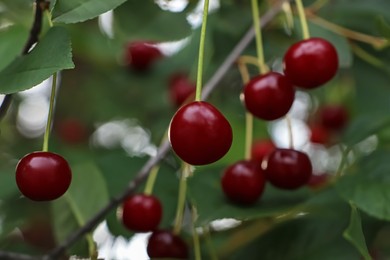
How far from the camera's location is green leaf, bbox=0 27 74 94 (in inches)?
33.6

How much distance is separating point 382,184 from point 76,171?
0.54 metres

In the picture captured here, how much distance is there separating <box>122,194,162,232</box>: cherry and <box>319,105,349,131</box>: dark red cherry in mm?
1108

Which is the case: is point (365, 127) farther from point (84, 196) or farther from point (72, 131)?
point (72, 131)

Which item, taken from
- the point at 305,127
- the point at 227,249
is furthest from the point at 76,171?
the point at 305,127

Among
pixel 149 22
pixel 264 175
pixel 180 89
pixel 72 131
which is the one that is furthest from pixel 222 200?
pixel 72 131

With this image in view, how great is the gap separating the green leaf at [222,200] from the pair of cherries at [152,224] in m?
0.07

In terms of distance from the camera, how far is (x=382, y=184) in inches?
45.4

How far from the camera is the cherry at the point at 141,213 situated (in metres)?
1.20

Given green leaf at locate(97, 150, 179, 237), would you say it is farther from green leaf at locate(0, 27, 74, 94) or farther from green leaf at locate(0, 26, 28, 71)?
green leaf at locate(0, 27, 74, 94)

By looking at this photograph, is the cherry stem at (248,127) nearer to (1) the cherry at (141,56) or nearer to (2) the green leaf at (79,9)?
(2) the green leaf at (79,9)

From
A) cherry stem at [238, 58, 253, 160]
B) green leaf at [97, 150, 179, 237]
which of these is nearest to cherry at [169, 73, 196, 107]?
green leaf at [97, 150, 179, 237]

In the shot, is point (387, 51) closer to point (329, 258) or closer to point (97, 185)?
point (329, 258)

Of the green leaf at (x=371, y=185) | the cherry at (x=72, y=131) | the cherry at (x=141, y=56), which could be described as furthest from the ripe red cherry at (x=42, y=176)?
the cherry at (x=72, y=131)

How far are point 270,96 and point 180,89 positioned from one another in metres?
0.85
